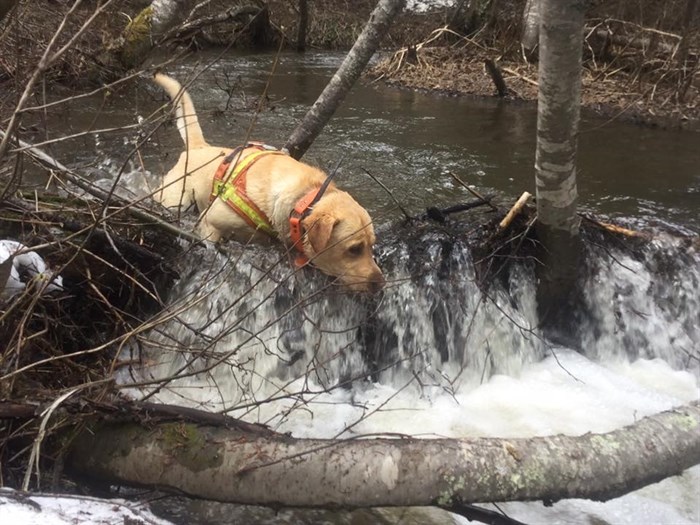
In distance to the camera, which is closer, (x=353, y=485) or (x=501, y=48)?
(x=353, y=485)

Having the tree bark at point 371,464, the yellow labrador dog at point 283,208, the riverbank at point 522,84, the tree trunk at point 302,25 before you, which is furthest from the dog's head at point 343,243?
the tree trunk at point 302,25

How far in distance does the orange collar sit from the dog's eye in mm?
310

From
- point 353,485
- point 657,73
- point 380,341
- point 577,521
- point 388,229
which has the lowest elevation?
point 577,521

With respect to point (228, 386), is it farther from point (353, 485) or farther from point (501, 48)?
point (501, 48)

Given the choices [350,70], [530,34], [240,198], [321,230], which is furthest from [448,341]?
[530,34]

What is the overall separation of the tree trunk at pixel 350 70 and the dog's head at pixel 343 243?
1.85m

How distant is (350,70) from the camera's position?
5598mm

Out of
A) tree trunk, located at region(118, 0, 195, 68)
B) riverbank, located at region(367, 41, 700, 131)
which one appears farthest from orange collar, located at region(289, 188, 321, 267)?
riverbank, located at region(367, 41, 700, 131)

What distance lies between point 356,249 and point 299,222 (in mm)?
426

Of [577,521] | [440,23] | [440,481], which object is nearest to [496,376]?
[577,521]

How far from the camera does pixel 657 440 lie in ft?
8.61

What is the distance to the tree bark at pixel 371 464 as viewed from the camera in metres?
2.42

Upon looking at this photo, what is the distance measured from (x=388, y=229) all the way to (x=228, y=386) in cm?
185

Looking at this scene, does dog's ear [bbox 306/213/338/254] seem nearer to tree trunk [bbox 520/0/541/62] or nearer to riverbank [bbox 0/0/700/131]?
riverbank [bbox 0/0/700/131]
